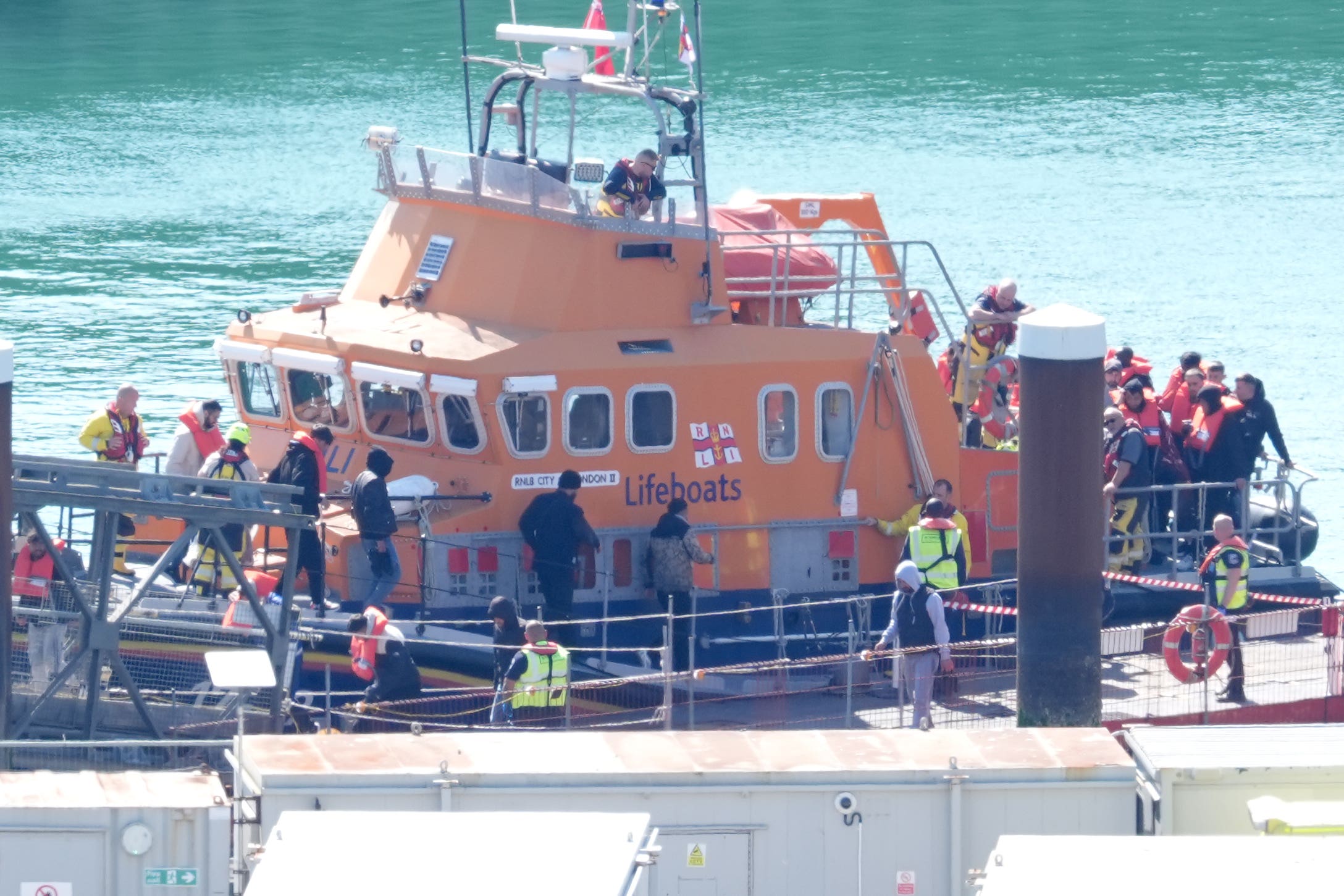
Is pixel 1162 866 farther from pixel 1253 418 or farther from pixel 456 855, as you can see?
pixel 1253 418

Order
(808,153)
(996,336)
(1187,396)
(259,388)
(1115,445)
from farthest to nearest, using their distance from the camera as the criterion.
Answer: (808,153) → (1187,396) → (996,336) → (1115,445) → (259,388)

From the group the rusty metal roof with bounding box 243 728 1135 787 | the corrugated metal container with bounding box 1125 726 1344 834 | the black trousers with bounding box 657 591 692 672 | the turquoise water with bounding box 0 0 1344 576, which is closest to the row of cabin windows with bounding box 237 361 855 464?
the black trousers with bounding box 657 591 692 672

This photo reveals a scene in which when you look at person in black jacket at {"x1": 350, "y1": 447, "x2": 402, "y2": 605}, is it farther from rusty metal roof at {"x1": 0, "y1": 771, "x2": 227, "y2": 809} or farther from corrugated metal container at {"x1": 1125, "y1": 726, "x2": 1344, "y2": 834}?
corrugated metal container at {"x1": 1125, "y1": 726, "x2": 1344, "y2": 834}

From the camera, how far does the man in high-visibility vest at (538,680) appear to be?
35.6ft

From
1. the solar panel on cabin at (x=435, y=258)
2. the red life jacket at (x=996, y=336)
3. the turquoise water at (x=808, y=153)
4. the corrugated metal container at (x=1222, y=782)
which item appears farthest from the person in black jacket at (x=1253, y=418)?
the turquoise water at (x=808, y=153)

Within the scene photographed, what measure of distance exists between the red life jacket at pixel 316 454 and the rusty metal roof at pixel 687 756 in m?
3.77

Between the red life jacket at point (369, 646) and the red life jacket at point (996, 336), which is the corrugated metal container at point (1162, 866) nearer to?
the red life jacket at point (369, 646)

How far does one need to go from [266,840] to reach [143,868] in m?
0.54

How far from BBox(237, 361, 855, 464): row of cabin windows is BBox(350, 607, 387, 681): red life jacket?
1.83m

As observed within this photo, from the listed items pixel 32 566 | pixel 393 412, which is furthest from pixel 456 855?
pixel 393 412

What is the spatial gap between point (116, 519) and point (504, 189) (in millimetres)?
3813

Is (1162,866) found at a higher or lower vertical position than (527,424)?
lower

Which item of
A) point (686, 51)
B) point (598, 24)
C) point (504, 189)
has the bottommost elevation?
point (504, 189)

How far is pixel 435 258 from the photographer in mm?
13367
